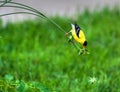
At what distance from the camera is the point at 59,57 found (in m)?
4.23

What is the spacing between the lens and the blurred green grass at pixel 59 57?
3416mm

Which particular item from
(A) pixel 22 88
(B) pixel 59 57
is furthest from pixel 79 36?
(B) pixel 59 57

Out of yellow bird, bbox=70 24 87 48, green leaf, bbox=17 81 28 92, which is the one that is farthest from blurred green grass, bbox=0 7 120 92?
yellow bird, bbox=70 24 87 48

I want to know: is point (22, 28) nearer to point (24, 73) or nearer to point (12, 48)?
point (12, 48)

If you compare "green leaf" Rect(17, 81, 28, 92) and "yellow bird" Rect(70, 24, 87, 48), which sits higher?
"yellow bird" Rect(70, 24, 87, 48)

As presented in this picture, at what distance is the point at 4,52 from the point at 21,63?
0.31 metres

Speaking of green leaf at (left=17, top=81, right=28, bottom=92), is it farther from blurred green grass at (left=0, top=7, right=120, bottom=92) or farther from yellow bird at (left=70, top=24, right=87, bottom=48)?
yellow bird at (left=70, top=24, right=87, bottom=48)

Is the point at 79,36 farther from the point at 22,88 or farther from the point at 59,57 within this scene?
the point at 59,57

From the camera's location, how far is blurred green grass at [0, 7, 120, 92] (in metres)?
3.42

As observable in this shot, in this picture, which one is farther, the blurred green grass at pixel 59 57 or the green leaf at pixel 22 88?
the blurred green grass at pixel 59 57

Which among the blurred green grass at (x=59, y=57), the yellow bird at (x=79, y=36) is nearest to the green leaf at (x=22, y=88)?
the blurred green grass at (x=59, y=57)

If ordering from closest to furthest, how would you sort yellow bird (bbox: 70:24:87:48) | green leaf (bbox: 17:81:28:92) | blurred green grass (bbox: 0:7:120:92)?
yellow bird (bbox: 70:24:87:48), green leaf (bbox: 17:81:28:92), blurred green grass (bbox: 0:7:120:92)

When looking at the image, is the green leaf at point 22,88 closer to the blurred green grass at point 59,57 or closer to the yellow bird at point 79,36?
the blurred green grass at point 59,57

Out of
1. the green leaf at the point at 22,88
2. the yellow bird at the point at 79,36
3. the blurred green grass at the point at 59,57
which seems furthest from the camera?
the blurred green grass at the point at 59,57
